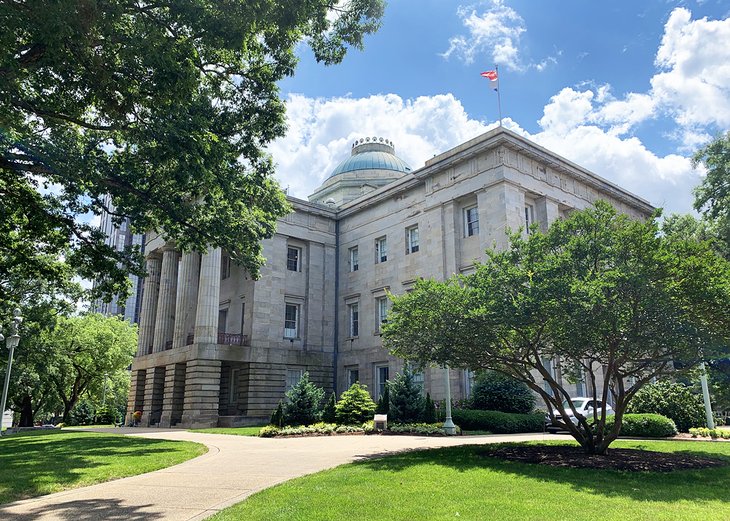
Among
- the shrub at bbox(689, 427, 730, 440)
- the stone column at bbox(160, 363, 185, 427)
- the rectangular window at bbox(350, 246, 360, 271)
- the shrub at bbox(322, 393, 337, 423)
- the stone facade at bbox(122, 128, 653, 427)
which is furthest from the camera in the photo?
the rectangular window at bbox(350, 246, 360, 271)

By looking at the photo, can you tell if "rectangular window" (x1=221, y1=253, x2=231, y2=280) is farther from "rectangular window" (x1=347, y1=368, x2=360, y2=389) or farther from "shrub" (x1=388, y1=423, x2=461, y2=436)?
"shrub" (x1=388, y1=423, x2=461, y2=436)

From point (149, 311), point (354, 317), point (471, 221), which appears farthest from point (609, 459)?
point (149, 311)

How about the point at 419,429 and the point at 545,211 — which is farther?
the point at 545,211

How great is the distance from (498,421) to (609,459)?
1130 centimetres

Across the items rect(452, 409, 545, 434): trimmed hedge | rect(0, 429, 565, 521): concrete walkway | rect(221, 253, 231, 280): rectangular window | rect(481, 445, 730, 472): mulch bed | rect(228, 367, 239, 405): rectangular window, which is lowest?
rect(0, 429, 565, 521): concrete walkway

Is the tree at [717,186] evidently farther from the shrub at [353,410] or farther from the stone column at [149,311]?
the stone column at [149,311]

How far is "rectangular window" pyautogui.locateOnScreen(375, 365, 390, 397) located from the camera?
120ft

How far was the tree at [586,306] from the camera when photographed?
39.7 ft

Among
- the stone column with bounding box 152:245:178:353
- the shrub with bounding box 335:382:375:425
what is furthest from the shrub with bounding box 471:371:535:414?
the stone column with bounding box 152:245:178:353

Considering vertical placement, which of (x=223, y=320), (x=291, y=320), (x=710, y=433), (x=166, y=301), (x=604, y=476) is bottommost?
(x=604, y=476)

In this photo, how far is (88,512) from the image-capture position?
7.93 metres

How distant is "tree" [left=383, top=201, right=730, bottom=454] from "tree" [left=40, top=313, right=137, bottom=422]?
3652 cm

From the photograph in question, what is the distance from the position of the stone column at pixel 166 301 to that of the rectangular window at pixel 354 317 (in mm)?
13610

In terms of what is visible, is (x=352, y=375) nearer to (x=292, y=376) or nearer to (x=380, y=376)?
(x=380, y=376)
